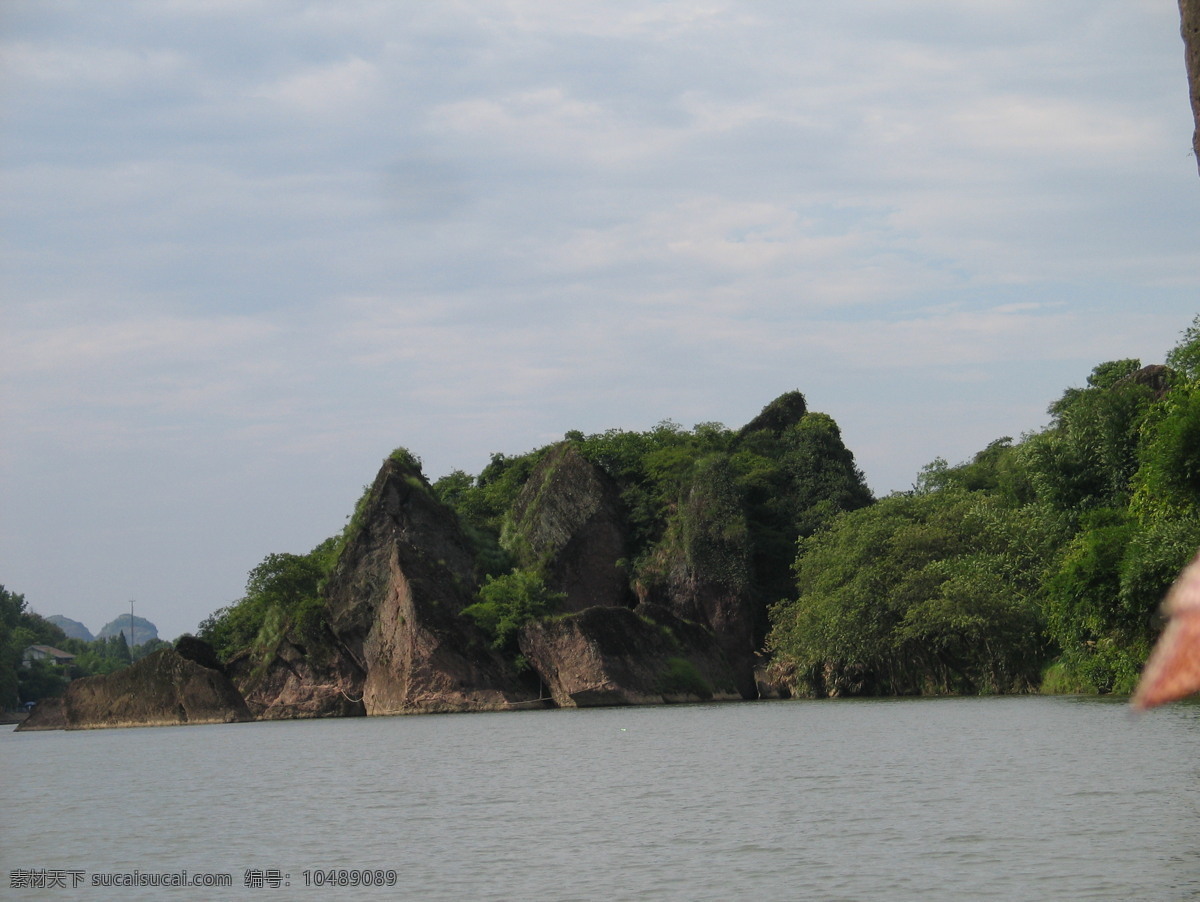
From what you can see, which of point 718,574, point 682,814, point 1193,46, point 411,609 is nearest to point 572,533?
point 718,574

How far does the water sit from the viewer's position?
43.7 ft

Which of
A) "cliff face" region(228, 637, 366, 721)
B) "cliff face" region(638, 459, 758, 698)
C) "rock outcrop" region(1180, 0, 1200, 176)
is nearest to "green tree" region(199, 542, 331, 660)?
"cliff face" region(228, 637, 366, 721)

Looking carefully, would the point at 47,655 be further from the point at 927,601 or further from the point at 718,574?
the point at 927,601

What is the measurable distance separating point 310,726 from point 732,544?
22.1 m

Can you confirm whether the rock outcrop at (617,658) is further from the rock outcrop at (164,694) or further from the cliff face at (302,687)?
the rock outcrop at (164,694)

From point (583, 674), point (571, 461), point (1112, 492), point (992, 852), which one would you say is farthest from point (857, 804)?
point (571, 461)

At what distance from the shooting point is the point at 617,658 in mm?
56312

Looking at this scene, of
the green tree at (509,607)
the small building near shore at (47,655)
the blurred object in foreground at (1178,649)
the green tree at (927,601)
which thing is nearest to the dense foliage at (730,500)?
the green tree at (509,607)

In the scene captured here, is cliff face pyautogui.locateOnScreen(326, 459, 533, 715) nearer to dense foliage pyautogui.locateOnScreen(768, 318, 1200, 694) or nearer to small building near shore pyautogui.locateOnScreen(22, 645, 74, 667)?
dense foliage pyautogui.locateOnScreen(768, 318, 1200, 694)

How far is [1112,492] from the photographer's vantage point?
43.2 m

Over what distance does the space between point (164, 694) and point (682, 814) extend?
49969mm

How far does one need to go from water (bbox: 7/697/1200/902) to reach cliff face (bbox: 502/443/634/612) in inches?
1127

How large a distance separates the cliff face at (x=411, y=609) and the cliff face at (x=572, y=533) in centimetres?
345

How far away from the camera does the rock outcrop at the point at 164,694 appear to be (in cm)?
6215
